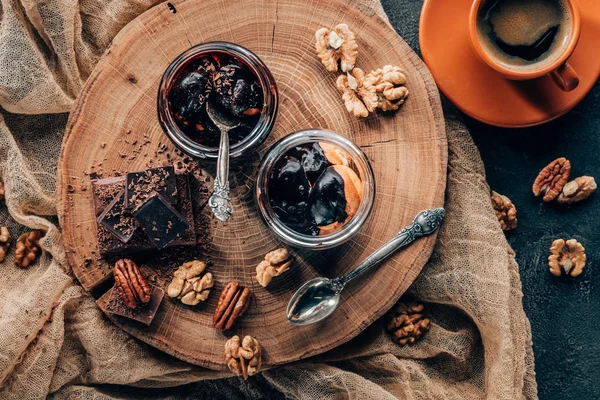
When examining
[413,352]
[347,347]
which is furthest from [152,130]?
[413,352]

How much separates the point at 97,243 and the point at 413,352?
116 cm

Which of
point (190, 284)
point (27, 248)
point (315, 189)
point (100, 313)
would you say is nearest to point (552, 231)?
point (315, 189)

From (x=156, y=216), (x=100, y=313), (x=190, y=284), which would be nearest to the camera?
(x=156, y=216)

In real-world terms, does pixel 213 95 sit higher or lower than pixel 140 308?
higher

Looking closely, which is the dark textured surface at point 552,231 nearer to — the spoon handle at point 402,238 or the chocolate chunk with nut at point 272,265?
the spoon handle at point 402,238

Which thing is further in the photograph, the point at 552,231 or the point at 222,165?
the point at 552,231

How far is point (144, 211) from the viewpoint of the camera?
6.27 feet

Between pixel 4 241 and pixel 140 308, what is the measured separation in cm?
62

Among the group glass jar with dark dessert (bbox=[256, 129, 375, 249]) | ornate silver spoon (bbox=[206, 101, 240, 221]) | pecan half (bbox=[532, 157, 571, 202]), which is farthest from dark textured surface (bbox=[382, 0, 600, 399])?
ornate silver spoon (bbox=[206, 101, 240, 221])

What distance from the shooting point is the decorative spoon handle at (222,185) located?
180 cm

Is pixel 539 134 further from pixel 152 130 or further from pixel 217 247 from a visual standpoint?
pixel 152 130

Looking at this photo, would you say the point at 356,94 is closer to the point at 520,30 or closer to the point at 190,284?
the point at 520,30

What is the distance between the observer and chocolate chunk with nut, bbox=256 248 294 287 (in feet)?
6.48

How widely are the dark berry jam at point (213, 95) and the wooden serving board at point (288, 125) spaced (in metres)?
0.18
